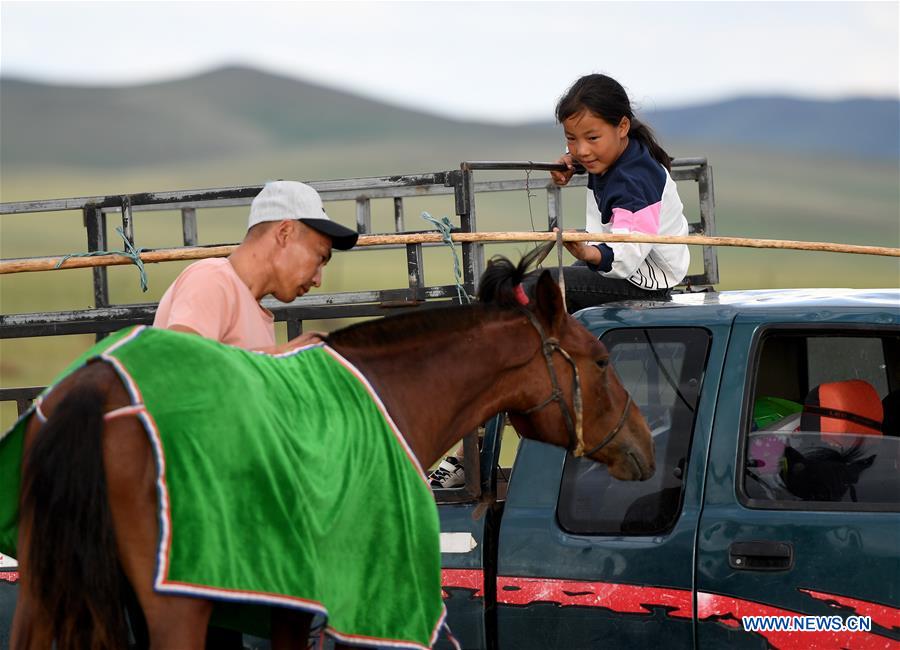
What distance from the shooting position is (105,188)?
4235 inches

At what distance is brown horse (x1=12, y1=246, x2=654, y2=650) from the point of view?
9.09ft

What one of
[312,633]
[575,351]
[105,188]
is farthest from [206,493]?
[105,188]

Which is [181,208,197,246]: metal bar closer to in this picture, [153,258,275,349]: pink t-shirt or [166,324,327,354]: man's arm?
[153,258,275,349]: pink t-shirt

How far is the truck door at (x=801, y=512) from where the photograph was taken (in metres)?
3.62

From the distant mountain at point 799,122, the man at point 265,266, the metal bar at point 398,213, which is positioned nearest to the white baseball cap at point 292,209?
the man at point 265,266

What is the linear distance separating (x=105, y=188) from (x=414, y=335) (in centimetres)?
10908

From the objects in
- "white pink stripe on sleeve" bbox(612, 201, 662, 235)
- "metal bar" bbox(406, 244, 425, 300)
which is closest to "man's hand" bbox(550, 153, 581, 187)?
"white pink stripe on sleeve" bbox(612, 201, 662, 235)

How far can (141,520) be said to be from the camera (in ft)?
9.27

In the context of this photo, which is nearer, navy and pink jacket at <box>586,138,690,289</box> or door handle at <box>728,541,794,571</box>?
door handle at <box>728,541,794,571</box>

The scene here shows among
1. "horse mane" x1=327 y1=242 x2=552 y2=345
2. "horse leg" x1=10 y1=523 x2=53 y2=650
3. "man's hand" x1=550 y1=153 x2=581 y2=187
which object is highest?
"man's hand" x1=550 y1=153 x2=581 y2=187

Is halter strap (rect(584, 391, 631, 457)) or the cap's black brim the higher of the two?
the cap's black brim

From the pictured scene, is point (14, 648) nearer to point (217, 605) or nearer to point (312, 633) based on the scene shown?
point (217, 605)

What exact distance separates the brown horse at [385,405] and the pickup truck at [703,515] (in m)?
0.18

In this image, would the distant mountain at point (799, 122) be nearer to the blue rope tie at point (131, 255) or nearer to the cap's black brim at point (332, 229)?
the blue rope tie at point (131, 255)
